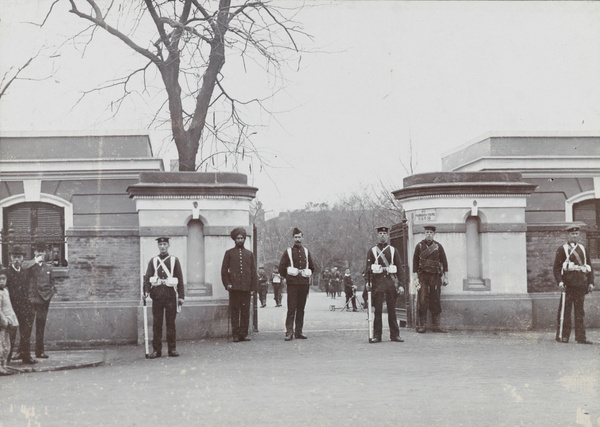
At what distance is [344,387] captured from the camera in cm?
920

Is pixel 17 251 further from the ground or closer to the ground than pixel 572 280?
further from the ground

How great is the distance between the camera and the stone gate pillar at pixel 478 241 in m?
16.0

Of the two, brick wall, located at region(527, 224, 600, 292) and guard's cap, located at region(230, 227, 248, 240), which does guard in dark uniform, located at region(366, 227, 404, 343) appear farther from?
brick wall, located at region(527, 224, 600, 292)

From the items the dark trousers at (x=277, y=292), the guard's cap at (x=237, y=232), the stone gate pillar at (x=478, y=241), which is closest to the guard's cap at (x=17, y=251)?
the guard's cap at (x=237, y=232)

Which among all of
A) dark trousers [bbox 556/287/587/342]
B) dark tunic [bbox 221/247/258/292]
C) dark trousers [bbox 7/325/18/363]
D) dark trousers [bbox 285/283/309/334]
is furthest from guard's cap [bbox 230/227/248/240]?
dark trousers [bbox 556/287/587/342]

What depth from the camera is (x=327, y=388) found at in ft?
30.0

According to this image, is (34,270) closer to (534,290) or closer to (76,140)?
(76,140)

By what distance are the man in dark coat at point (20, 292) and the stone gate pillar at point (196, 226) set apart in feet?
9.57

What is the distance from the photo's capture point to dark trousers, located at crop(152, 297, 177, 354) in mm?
12898

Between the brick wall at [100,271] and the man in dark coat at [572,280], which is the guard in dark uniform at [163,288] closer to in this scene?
the brick wall at [100,271]

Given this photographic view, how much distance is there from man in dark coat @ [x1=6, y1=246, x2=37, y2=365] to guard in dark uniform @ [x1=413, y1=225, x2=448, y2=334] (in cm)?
718

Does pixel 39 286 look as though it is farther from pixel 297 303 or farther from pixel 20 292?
pixel 297 303

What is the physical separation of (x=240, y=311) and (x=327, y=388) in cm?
604

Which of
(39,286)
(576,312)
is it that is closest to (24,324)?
(39,286)
